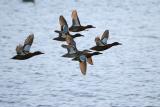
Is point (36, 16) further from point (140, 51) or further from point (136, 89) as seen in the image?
point (136, 89)

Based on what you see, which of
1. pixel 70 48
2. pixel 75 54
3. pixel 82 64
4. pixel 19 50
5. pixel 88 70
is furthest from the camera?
pixel 88 70

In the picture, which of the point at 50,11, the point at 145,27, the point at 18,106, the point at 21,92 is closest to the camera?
the point at 18,106

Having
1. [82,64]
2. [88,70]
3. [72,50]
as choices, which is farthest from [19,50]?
[88,70]

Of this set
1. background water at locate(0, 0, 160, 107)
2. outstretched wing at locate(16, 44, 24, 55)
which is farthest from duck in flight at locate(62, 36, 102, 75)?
background water at locate(0, 0, 160, 107)

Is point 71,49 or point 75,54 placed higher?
point 71,49

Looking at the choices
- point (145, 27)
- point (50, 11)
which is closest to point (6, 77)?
point (145, 27)

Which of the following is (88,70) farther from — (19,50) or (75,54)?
(75,54)

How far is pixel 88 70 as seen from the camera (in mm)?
34781

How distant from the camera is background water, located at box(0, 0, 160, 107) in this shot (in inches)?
1136

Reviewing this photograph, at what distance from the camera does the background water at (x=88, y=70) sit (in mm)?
28844

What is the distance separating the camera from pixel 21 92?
1170 inches

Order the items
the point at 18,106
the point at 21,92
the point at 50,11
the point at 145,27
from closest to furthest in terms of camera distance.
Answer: the point at 18,106 < the point at 21,92 < the point at 145,27 < the point at 50,11

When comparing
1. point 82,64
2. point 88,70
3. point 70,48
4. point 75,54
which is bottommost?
point 88,70

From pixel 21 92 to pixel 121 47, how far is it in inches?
515
